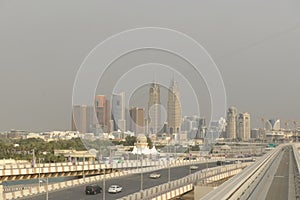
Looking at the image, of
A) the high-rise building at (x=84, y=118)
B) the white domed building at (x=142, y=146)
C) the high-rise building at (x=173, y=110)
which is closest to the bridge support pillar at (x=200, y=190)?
the high-rise building at (x=173, y=110)

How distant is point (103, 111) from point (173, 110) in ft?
44.6

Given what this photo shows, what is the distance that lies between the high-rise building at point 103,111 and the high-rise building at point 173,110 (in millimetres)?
Answer: 12015

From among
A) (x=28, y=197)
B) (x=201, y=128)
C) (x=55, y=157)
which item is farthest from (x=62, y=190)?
(x=201, y=128)

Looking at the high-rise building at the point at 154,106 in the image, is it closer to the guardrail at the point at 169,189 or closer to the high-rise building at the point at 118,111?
the high-rise building at the point at 118,111

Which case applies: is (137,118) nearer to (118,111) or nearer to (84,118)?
(118,111)

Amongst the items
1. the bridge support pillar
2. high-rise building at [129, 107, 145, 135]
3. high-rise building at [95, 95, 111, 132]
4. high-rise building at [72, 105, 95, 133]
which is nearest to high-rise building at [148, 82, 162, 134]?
high-rise building at [129, 107, 145, 135]

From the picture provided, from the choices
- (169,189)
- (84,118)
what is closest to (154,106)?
(84,118)

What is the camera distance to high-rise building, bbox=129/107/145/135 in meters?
82.8

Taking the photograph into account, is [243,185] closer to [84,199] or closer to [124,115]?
[84,199]

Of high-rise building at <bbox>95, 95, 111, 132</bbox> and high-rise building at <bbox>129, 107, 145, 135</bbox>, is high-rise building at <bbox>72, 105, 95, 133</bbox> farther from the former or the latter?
high-rise building at <bbox>129, 107, 145, 135</bbox>

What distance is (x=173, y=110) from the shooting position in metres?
89.4

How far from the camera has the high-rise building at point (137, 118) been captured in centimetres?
8276

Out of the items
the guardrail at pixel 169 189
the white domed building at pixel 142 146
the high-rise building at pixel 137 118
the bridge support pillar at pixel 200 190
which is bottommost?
the bridge support pillar at pixel 200 190

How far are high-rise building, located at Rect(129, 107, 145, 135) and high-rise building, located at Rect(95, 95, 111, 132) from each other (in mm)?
4274
